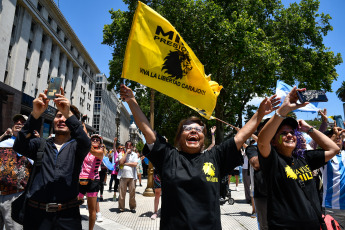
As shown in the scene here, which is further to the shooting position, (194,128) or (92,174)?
(92,174)

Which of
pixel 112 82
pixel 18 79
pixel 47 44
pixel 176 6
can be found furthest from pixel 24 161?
pixel 47 44

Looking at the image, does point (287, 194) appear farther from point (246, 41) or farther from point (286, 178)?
point (246, 41)

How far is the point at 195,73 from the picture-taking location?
300cm

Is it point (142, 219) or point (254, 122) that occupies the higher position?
point (254, 122)

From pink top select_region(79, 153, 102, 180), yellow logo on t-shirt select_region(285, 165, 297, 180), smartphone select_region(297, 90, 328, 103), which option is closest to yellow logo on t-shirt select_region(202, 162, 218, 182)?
yellow logo on t-shirt select_region(285, 165, 297, 180)

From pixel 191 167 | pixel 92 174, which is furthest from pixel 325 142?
pixel 92 174

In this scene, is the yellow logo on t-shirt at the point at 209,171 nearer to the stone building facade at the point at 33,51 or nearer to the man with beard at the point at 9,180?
the man with beard at the point at 9,180

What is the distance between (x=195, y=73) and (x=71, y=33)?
121 feet

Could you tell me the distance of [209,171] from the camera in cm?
220

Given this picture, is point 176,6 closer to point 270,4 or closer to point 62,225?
point 270,4

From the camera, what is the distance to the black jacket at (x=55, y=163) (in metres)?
2.45

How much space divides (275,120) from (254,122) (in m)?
0.21

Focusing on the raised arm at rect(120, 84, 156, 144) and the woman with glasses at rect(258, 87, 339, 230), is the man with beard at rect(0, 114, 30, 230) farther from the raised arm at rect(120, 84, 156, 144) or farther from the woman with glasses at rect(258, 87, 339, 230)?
the woman with glasses at rect(258, 87, 339, 230)

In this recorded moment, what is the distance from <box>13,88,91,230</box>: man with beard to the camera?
2389 millimetres
